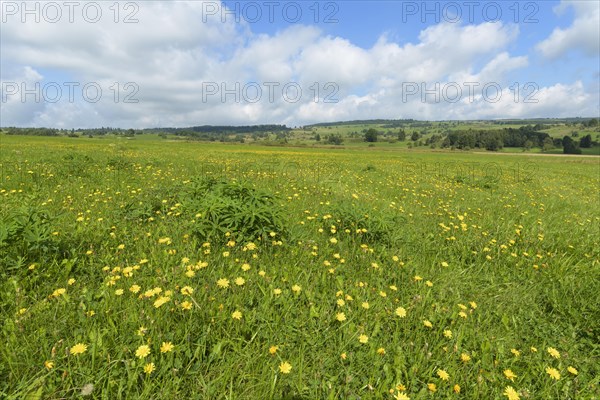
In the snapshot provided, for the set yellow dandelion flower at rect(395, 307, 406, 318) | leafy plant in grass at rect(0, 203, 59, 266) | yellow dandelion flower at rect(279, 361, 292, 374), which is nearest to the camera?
yellow dandelion flower at rect(279, 361, 292, 374)

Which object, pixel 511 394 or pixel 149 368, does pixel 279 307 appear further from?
pixel 511 394

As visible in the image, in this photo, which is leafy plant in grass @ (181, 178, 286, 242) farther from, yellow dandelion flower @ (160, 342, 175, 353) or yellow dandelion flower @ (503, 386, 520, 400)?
yellow dandelion flower @ (503, 386, 520, 400)

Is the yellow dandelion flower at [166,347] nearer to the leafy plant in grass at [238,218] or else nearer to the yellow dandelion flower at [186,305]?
the yellow dandelion flower at [186,305]

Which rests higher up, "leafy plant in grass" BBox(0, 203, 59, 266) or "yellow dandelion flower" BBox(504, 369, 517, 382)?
"leafy plant in grass" BBox(0, 203, 59, 266)

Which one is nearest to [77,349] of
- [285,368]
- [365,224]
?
[285,368]

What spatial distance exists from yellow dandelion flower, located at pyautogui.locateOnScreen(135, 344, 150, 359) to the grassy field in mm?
16

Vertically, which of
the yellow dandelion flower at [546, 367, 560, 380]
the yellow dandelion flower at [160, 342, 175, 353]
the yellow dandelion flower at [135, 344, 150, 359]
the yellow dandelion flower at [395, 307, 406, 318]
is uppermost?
the yellow dandelion flower at [135, 344, 150, 359]

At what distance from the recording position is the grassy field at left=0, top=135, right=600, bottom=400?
214 cm

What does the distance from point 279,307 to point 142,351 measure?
1303mm

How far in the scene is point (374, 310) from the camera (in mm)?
3053

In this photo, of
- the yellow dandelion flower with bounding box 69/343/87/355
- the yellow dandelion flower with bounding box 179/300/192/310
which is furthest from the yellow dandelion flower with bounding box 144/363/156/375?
the yellow dandelion flower with bounding box 179/300/192/310

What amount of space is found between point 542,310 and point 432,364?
2.08m

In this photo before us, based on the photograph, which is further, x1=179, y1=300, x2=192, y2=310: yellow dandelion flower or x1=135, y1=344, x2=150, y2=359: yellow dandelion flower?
x1=179, y1=300, x2=192, y2=310: yellow dandelion flower

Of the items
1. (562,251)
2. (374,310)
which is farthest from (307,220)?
(562,251)
